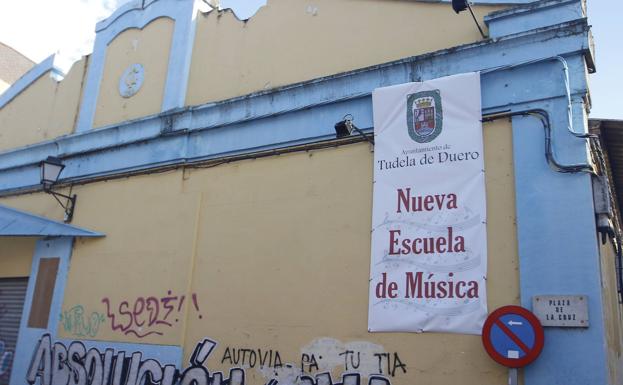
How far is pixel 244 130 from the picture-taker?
830 centimetres

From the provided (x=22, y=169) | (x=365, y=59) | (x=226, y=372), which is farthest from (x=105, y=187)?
(x=365, y=59)

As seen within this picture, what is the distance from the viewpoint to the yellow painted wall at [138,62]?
981 cm

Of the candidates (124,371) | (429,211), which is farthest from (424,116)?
(124,371)

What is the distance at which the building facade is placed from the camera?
229 inches

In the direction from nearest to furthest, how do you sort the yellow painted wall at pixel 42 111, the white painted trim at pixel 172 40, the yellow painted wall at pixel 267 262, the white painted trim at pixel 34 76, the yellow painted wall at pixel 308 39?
1. the yellow painted wall at pixel 267 262
2. the yellow painted wall at pixel 308 39
3. the white painted trim at pixel 172 40
4. the yellow painted wall at pixel 42 111
5. the white painted trim at pixel 34 76

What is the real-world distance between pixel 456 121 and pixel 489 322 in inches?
94.6

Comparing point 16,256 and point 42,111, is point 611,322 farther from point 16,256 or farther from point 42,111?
point 42,111

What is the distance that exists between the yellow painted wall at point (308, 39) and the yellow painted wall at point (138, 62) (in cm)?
78

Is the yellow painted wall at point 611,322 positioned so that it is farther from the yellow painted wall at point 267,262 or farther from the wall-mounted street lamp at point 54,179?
the wall-mounted street lamp at point 54,179

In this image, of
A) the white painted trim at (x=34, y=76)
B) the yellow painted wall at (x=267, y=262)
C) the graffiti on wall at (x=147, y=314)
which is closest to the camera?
the yellow painted wall at (x=267, y=262)

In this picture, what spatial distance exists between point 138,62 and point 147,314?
16.0 feet

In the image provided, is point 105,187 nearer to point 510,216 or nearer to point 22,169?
point 22,169

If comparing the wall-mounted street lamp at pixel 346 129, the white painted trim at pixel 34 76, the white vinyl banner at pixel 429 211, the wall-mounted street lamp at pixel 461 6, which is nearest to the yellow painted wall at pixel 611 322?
the white vinyl banner at pixel 429 211

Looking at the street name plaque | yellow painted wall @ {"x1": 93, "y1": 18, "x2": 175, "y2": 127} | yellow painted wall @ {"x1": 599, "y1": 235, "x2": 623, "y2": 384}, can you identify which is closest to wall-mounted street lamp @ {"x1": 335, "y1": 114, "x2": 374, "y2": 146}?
the street name plaque
